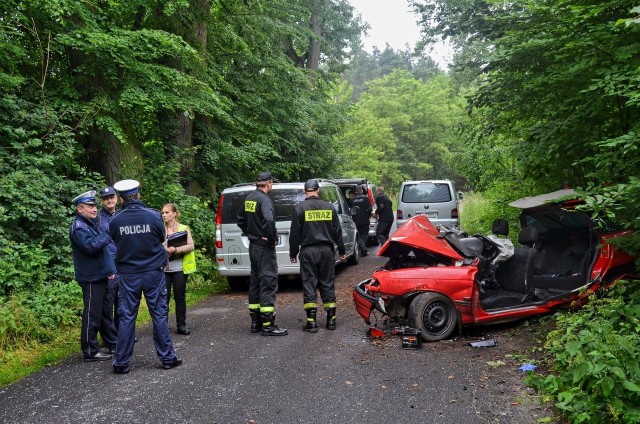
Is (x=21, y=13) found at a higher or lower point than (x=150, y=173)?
higher

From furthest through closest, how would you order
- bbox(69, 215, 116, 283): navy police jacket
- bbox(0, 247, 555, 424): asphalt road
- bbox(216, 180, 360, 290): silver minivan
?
bbox(216, 180, 360, 290): silver minivan, bbox(69, 215, 116, 283): navy police jacket, bbox(0, 247, 555, 424): asphalt road

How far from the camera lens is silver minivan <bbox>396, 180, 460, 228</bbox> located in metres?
14.6

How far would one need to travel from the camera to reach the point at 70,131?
8.96 m

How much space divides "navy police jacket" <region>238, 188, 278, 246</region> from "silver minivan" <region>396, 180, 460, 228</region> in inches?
303

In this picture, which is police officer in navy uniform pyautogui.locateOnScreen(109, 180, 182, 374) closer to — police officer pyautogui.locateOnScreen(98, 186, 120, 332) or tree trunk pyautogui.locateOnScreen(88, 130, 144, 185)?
police officer pyautogui.locateOnScreen(98, 186, 120, 332)

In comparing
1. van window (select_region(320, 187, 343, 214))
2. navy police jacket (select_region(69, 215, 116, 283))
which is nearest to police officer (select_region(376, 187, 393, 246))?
van window (select_region(320, 187, 343, 214))

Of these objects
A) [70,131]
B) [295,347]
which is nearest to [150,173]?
[70,131]

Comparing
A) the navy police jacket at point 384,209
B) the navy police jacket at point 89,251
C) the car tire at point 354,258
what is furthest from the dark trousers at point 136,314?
the navy police jacket at point 384,209

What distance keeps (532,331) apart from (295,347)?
2.87 metres

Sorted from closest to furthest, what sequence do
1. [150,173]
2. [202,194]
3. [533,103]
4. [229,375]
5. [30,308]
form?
[229,375] → [30,308] → [533,103] → [150,173] → [202,194]

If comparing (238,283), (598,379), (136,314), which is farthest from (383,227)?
(598,379)

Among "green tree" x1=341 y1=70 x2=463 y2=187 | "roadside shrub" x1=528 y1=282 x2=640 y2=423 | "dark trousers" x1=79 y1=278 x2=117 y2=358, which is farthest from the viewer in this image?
"green tree" x1=341 y1=70 x2=463 y2=187

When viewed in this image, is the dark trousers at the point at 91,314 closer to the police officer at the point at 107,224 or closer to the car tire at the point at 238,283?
the police officer at the point at 107,224

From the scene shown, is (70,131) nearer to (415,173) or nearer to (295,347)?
(295,347)
